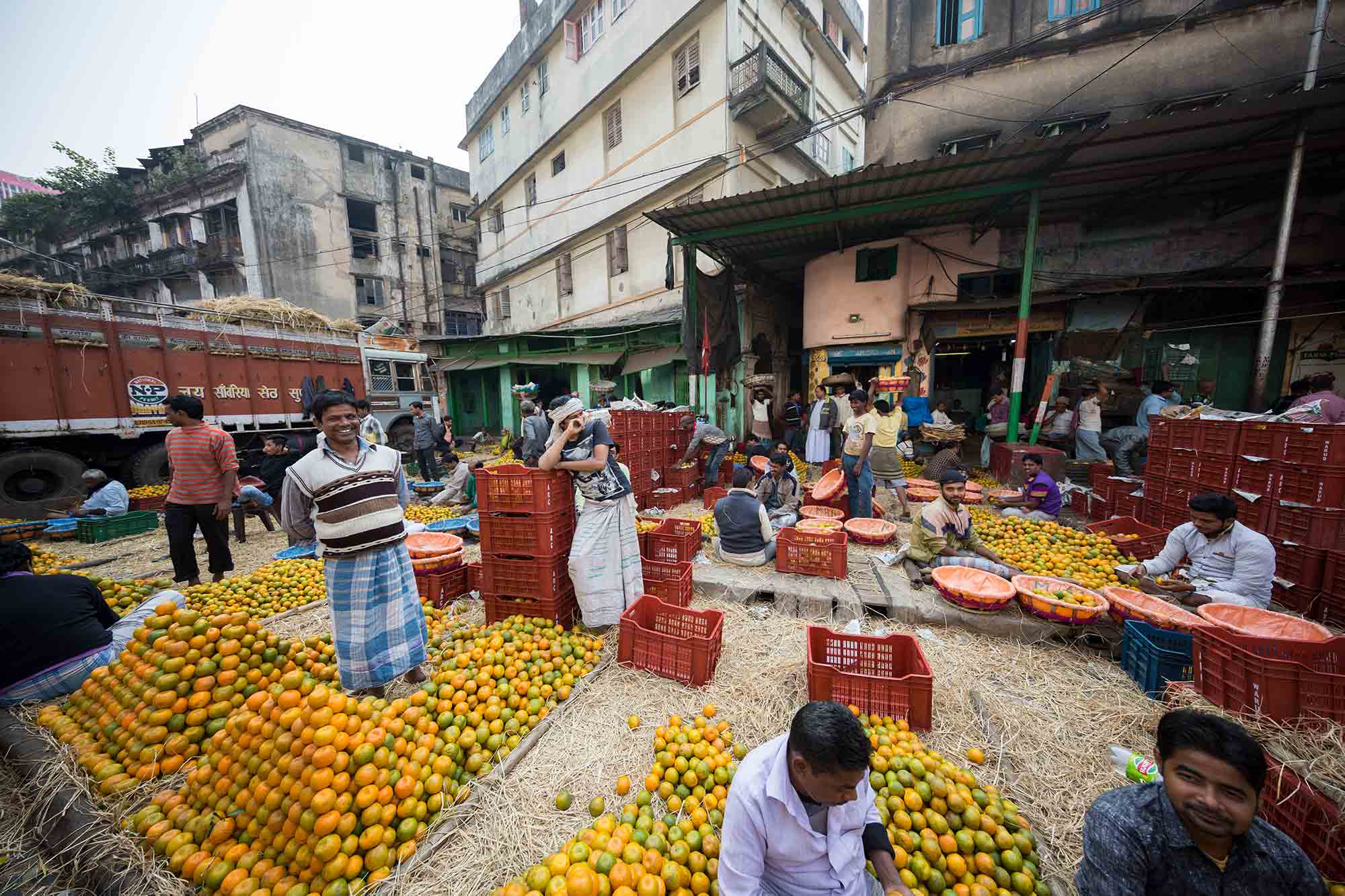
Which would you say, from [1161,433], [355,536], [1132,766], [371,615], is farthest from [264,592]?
[1161,433]

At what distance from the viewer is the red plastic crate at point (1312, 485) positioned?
410cm

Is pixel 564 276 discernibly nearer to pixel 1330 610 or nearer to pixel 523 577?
pixel 523 577

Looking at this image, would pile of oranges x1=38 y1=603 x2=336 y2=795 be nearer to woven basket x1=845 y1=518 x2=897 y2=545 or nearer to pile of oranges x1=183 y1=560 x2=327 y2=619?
pile of oranges x1=183 y1=560 x2=327 y2=619

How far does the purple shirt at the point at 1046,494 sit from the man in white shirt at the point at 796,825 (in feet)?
25.1

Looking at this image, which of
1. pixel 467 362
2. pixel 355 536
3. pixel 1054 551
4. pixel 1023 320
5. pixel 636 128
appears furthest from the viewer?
pixel 467 362

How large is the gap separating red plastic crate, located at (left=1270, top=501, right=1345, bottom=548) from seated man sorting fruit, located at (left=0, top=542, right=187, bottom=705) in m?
9.60

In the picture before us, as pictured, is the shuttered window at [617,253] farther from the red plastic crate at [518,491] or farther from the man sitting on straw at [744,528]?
the red plastic crate at [518,491]

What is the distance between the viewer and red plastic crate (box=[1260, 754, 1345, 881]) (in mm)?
2033

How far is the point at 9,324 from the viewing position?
8.80 meters

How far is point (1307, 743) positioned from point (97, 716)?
24.6ft

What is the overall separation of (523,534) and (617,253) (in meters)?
15.5

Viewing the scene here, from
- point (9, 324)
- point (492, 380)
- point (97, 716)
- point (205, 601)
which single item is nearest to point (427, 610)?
point (97, 716)

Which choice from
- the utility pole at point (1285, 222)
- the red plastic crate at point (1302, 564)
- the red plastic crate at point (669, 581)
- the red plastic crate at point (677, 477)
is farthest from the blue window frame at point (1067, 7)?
the red plastic crate at point (669, 581)

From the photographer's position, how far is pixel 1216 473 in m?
5.18
